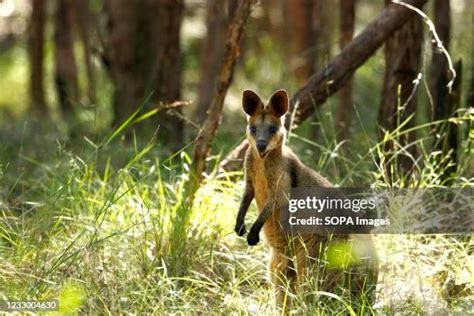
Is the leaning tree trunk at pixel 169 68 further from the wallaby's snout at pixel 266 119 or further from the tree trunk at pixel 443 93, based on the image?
the wallaby's snout at pixel 266 119

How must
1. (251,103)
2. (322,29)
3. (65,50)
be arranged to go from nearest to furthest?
1. (251,103)
2. (65,50)
3. (322,29)

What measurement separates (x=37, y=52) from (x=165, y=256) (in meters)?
11.0

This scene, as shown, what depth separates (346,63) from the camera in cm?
787

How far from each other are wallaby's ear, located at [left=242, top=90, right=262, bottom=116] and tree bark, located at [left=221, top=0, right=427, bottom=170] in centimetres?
144

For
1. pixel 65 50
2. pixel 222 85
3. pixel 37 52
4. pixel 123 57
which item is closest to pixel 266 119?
pixel 222 85

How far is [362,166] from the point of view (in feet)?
26.2

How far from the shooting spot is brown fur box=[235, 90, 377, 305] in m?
6.02

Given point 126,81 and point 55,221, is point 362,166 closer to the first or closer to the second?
point 55,221

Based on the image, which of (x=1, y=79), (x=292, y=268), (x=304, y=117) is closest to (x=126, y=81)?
(x=304, y=117)

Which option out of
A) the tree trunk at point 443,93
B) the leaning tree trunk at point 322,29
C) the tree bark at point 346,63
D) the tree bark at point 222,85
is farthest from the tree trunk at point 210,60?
the tree bark at point 222,85

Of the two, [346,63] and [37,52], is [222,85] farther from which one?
[37,52]

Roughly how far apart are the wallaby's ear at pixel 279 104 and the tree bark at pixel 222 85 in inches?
43.4

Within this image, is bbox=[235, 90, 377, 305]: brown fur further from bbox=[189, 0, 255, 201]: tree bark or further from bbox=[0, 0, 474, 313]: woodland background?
bbox=[189, 0, 255, 201]: tree bark

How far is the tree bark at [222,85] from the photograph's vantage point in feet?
23.7
